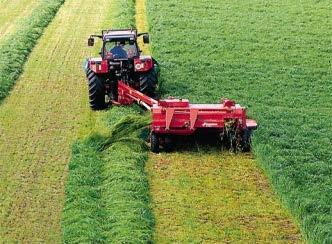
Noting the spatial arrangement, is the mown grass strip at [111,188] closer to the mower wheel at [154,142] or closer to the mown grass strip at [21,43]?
the mower wheel at [154,142]

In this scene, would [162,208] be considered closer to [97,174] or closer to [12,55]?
[97,174]

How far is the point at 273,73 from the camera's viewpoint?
2503 centimetres

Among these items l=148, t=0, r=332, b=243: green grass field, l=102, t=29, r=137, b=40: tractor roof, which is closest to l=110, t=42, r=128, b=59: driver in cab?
l=102, t=29, r=137, b=40: tractor roof

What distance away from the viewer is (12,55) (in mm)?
26797

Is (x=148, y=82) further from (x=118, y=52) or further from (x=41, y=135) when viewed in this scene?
(x=41, y=135)

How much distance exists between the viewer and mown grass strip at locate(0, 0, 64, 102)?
24.1 m

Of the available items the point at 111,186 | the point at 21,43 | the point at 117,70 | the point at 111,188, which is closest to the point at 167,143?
the point at 111,186

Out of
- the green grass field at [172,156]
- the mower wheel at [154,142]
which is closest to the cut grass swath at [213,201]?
the green grass field at [172,156]

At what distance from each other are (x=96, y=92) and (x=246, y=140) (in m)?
4.78

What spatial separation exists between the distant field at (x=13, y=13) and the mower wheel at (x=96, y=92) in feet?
35.9

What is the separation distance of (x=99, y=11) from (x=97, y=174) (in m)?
21.9

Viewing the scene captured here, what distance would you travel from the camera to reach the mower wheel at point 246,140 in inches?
692

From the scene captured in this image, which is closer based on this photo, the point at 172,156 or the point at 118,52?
the point at 172,156

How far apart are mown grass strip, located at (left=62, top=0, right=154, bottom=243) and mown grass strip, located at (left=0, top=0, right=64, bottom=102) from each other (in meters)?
4.95
